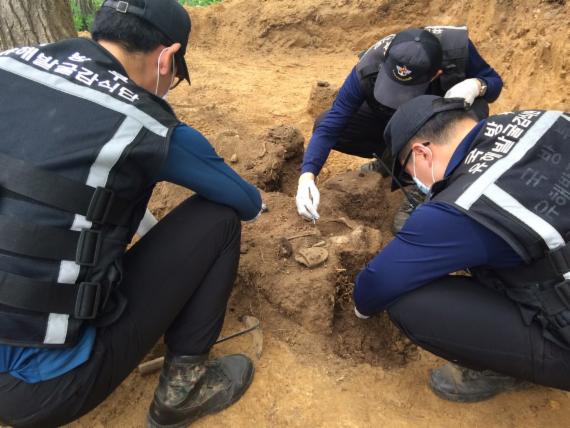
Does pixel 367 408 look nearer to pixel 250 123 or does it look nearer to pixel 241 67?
pixel 250 123

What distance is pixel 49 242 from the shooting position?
136 cm

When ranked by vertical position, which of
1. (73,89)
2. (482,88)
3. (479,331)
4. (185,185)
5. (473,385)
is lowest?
(473,385)

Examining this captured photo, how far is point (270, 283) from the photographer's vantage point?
241cm

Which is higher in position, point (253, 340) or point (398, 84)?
point (398, 84)

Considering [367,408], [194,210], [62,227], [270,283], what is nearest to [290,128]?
[270,283]

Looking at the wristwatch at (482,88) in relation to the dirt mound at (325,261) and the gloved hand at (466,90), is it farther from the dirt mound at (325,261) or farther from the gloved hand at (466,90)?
the dirt mound at (325,261)

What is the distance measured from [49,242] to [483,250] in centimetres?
149

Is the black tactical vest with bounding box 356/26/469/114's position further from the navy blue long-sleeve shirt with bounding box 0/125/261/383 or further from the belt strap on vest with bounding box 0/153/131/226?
the belt strap on vest with bounding box 0/153/131/226

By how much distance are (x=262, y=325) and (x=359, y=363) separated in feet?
1.77

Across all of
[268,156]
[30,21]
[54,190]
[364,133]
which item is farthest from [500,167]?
[30,21]

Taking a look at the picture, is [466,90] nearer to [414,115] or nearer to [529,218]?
[414,115]

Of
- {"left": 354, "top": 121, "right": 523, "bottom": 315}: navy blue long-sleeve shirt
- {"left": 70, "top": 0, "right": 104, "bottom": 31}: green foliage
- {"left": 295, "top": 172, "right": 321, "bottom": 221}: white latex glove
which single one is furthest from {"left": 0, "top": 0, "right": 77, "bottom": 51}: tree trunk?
{"left": 70, "top": 0, "right": 104, "bottom": 31}: green foliage

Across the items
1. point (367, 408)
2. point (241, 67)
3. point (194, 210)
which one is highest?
point (194, 210)

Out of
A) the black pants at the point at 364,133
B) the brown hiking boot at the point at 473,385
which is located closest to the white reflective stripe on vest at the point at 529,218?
the brown hiking boot at the point at 473,385
